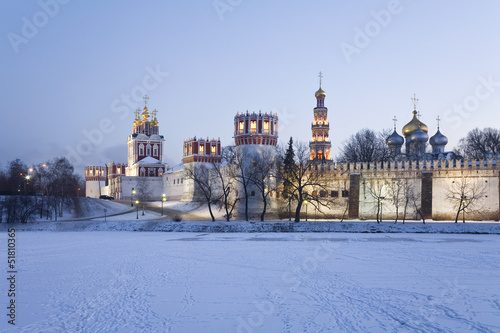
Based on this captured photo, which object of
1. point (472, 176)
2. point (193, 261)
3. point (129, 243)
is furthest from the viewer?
point (472, 176)

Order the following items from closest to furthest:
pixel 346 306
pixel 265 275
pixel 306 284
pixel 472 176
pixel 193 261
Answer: pixel 346 306
pixel 306 284
pixel 265 275
pixel 193 261
pixel 472 176

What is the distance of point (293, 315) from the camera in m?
11.0

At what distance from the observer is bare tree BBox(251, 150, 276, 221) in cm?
4203

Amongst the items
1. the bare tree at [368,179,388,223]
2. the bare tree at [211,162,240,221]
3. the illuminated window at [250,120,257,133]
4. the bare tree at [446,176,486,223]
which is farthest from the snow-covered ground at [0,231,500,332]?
the illuminated window at [250,120,257,133]

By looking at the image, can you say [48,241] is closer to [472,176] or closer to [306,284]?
[306,284]

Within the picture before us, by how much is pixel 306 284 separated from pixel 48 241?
18780 millimetres

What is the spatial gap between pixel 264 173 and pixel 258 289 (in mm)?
28776

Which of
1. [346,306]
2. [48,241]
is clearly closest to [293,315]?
[346,306]

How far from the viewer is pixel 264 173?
4231cm

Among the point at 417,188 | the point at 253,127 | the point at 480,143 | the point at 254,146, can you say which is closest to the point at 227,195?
the point at 254,146

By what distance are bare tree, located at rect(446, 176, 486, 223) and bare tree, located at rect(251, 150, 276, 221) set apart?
47.4 feet

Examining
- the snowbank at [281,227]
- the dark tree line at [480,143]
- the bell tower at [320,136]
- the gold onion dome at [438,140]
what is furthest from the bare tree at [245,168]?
the dark tree line at [480,143]

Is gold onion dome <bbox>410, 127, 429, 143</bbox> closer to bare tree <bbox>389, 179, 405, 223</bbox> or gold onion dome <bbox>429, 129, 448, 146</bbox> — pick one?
gold onion dome <bbox>429, 129, 448, 146</bbox>

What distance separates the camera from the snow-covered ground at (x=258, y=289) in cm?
1042
